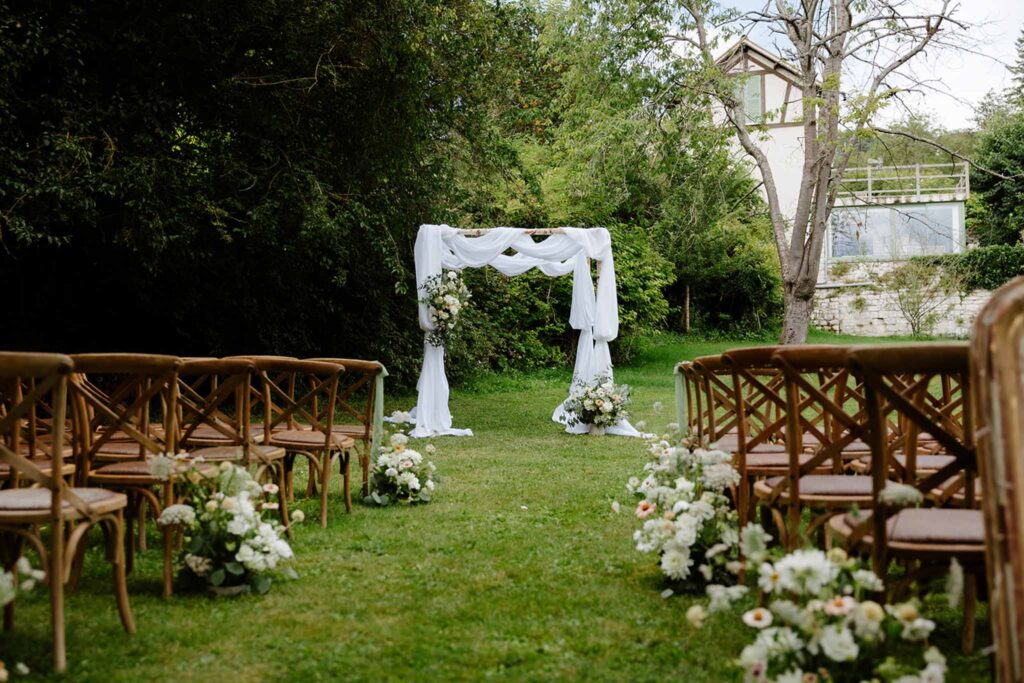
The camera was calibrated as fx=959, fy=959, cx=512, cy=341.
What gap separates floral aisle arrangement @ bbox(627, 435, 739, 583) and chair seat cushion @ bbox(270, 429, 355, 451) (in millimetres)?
2261

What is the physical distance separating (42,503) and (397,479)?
138 inches

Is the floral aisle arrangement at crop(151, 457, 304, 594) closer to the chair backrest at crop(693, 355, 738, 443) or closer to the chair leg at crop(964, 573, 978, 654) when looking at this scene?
the chair backrest at crop(693, 355, 738, 443)

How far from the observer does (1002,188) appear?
98.0 feet

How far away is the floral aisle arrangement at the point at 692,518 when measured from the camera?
12.6ft

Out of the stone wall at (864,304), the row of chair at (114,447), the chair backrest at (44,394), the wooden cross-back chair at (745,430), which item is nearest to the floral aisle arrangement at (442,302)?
the row of chair at (114,447)

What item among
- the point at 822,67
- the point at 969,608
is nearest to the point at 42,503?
the point at 969,608

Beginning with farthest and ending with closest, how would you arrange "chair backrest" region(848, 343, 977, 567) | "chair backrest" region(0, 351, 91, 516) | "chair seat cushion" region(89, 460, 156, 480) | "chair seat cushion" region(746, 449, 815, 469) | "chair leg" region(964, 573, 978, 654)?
1. "chair seat cushion" region(746, 449, 815, 469)
2. "chair seat cushion" region(89, 460, 156, 480)
3. "chair backrest" region(0, 351, 91, 516)
4. "chair leg" region(964, 573, 978, 654)
5. "chair backrest" region(848, 343, 977, 567)

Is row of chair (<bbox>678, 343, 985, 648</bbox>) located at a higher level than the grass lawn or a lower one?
higher

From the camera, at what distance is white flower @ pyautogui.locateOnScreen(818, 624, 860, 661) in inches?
91.6

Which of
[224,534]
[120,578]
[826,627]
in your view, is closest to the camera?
[826,627]

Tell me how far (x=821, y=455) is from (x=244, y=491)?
7.70ft

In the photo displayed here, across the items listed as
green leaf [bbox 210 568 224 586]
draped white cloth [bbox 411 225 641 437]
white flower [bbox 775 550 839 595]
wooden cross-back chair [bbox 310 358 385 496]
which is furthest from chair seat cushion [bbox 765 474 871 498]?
draped white cloth [bbox 411 225 641 437]

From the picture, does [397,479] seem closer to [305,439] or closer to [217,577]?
[305,439]

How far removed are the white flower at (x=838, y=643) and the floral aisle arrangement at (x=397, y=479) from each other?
173 inches
